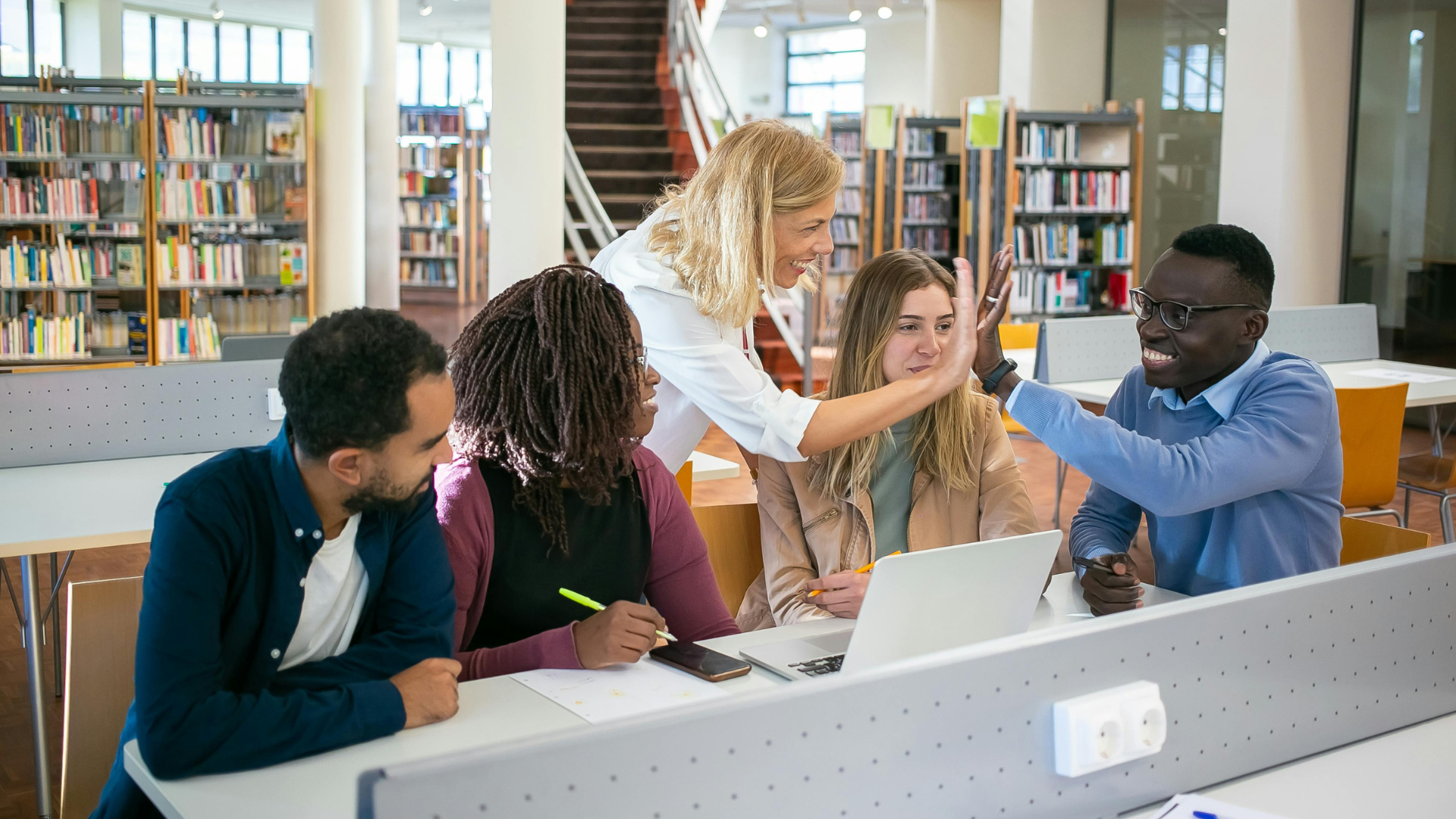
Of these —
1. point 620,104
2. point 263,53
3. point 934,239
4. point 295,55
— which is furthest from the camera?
point 295,55

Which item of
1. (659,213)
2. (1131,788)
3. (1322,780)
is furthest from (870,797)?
(659,213)

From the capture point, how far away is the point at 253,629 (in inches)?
53.7

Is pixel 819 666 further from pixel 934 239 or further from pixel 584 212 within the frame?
pixel 934 239

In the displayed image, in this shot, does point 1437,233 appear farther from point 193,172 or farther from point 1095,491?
point 193,172

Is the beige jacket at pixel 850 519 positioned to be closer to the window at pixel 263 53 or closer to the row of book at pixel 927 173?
the row of book at pixel 927 173

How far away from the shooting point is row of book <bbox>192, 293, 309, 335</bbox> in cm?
735

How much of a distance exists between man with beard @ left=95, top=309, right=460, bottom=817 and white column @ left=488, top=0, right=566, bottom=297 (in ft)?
13.0

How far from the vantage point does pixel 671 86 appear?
31.2ft

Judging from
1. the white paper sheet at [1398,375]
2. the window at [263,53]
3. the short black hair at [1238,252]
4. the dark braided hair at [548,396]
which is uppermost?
the window at [263,53]

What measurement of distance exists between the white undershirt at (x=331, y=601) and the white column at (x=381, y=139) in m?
7.13

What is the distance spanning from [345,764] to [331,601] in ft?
0.77

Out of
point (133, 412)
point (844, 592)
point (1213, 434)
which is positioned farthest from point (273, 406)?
point (1213, 434)

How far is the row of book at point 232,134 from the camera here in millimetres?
7082

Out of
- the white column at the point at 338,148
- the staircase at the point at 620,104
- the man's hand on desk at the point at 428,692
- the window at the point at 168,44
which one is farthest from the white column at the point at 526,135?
the window at the point at 168,44
